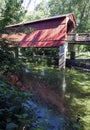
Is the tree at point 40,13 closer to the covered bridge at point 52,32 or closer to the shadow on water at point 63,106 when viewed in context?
the covered bridge at point 52,32

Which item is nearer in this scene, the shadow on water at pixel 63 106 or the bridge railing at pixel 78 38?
the shadow on water at pixel 63 106

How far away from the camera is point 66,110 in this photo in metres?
9.21

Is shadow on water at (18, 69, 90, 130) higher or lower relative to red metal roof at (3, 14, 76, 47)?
lower

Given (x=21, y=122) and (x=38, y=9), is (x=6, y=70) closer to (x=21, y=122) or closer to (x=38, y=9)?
(x=21, y=122)

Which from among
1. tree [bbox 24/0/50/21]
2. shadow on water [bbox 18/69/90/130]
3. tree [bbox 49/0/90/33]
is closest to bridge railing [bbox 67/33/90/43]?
shadow on water [bbox 18/69/90/130]

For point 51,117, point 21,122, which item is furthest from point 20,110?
point 51,117

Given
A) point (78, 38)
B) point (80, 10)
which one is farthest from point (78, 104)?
point (80, 10)

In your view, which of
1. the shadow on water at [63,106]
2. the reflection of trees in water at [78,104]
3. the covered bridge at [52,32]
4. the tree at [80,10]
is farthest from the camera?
the tree at [80,10]

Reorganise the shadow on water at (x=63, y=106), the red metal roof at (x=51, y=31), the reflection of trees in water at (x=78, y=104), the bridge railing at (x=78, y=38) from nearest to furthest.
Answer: the shadow on water at (x=63, y=106) < the reflection of trees in water at (x=78, y=104) < the bridge railing at (x=78, y=38) < the red metal roof at (x=51, y=31)

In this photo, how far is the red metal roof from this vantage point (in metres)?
26.3

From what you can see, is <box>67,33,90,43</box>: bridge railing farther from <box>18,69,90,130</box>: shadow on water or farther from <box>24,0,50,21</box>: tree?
<box>24,0,50,21</box>: tree

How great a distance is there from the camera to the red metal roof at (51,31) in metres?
26.3

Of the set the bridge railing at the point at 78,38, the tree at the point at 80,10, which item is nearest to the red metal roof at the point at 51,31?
the bridge railing at the point at 78,38

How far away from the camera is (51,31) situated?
27781mm
